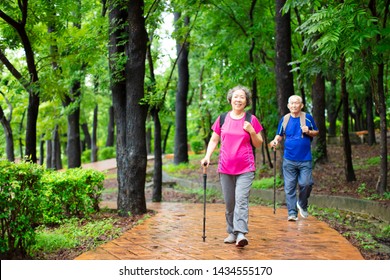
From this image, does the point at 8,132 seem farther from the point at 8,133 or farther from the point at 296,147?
the point at 296,147

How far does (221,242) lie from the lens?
589cm

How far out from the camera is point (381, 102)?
8812 mm

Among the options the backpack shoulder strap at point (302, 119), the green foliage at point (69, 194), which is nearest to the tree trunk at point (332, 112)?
the backpack shoulder strap at point (302, 119)

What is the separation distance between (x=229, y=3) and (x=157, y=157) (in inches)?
224

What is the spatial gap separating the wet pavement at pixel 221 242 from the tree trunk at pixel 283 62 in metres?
4.31

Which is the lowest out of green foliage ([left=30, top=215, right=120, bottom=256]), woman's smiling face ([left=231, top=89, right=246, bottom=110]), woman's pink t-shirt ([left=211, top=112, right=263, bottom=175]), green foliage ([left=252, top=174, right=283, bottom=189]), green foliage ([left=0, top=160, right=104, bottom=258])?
green foliage ([left=30, top=215, right=120, bottom=256])

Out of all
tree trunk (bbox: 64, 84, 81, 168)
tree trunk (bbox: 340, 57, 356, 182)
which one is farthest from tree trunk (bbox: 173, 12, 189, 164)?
tree trunk (bbox: 340, 57, 356, 182)

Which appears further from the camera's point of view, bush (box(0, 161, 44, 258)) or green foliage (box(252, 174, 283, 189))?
green foliage (box(252, 174, 283, 189))

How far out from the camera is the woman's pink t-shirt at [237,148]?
18.2 feet

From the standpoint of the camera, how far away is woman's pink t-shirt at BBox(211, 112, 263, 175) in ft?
18.2

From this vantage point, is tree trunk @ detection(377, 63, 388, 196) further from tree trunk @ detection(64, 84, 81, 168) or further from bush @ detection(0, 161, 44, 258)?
tree trunk @ detection(64, 84, 81, 168)

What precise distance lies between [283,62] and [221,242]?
22.5 ft

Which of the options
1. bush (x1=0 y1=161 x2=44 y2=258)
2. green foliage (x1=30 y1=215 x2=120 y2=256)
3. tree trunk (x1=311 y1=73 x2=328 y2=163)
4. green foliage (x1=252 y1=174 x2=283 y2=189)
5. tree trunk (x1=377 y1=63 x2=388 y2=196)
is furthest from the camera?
tree trunk (x1=311 y1=73 x2=328 y2=163)

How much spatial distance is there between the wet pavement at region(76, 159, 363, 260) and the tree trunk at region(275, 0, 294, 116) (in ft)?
14.1
